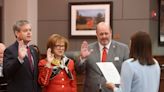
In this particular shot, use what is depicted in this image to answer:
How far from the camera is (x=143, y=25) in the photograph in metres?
7.81

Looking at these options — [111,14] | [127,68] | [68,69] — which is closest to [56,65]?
[68,69]

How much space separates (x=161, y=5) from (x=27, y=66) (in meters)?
5.31

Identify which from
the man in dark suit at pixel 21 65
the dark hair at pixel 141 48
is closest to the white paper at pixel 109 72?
the dark hair at pixel 141 48

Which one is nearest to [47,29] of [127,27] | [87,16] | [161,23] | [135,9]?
[87,16]

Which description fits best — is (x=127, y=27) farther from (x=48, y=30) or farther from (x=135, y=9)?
(x=48, y=30)

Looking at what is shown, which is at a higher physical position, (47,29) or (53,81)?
(47,29)

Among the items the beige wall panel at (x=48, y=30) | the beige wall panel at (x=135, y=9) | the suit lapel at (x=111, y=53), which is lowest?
the suit lapel at (x=111, y=53)

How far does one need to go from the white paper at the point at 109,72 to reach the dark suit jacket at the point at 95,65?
0.83ft

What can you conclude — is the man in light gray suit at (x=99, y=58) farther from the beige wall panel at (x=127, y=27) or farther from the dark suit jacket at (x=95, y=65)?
the beige wall panel at (x=127, y=27)

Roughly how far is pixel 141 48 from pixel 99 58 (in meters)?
A: 1.02

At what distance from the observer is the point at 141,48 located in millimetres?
2967

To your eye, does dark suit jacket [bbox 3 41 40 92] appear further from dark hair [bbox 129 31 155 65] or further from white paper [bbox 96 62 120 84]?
dark hair [bbox 129 31 155 65]

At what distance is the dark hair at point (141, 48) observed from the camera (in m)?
2.97

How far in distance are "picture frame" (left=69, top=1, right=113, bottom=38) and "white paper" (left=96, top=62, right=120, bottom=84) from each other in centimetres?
435
